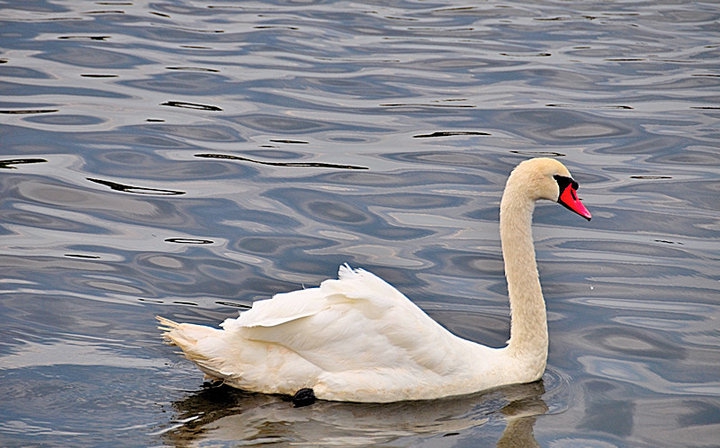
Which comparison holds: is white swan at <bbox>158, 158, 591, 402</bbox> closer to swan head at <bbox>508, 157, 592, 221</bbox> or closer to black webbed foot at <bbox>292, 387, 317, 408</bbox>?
black webbed foot at <bbox>292, 387, 317, 408</bbox>

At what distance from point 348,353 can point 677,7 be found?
51.7 ft

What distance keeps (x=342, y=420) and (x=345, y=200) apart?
16.0 feet

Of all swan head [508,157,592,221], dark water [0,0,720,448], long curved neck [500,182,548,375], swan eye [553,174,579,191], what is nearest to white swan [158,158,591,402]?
dark water [0,0,720,448]

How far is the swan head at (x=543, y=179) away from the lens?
26.8 feet

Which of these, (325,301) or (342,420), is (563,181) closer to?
(325,301)

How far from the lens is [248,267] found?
10039mm

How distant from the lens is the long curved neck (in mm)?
8062

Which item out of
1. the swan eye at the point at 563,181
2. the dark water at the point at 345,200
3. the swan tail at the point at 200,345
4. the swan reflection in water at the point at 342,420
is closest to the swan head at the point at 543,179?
the swan eye at the point at 563,181

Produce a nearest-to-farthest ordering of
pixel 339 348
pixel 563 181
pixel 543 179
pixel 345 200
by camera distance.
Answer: pixel 339 348 → pixel 543 179 → pixel 563 181 → pixel 345 200

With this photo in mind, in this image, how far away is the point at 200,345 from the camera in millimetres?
7434

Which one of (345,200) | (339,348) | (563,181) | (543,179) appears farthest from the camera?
(345,200)

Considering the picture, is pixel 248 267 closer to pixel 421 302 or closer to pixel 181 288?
pixel 181 288

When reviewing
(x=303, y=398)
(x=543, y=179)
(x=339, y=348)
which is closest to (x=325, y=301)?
(x=339, y=348)

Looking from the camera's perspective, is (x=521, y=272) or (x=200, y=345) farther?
(x=521, y=272)
